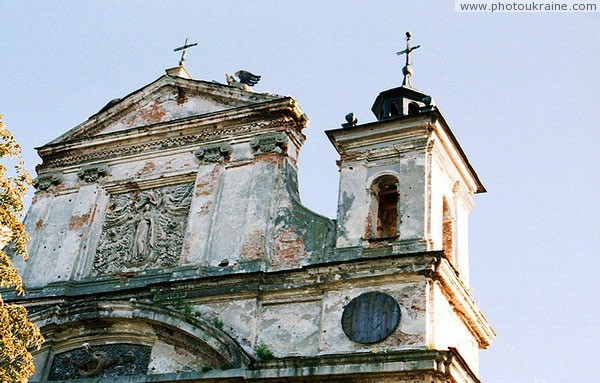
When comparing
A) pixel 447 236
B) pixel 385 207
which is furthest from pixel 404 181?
pixel 447 236

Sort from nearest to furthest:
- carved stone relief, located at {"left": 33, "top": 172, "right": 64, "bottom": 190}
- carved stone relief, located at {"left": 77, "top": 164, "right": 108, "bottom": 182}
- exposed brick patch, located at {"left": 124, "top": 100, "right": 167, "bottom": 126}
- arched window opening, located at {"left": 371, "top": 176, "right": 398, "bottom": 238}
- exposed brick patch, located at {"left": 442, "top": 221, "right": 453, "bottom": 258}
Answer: arched window opening, located at {"left": 371, "top": 176, "right": 398, "bottom": 238}, exposed brick patch, located at {"left": 442, "top": 221, "right": 453, "bottom": 258}, carved stone relief, located at {"left": 77, "top": 164, "right": 108, "bottom": 182}, carved stone relief, located at {"left": 33, "top": 172, "right": 64, "bottom": 190}, exposed brick patch, located at {"left": 124, "top": 100, "right": 167, "bottom": 126}

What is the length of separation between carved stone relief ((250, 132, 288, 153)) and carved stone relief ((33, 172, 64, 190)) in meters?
3.67

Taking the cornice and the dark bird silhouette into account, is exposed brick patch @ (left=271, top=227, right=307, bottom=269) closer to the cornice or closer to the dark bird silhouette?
the cornice

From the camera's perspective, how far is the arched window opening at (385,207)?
12125mm

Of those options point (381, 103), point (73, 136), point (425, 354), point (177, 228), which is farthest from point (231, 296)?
point (73, 136)

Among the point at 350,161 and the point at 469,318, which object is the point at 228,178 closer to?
the point at 350,161

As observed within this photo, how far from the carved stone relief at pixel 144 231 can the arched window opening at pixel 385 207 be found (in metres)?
3.00

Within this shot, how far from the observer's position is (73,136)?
1530 cm

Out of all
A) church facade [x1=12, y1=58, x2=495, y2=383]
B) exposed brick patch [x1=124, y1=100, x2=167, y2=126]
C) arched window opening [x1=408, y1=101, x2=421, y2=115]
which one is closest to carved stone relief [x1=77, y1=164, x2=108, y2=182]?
A: church facade [x1=12, y1=58, x2=495, y2=383]

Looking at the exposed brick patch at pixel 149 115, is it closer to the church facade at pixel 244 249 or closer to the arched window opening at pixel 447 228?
the church facade at pixel 244 249

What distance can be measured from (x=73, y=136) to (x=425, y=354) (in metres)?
8.08

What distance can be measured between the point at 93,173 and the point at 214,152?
2.29 metres

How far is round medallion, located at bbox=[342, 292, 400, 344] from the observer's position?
10672mm

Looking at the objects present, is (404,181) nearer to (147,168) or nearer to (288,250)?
(288,250)
